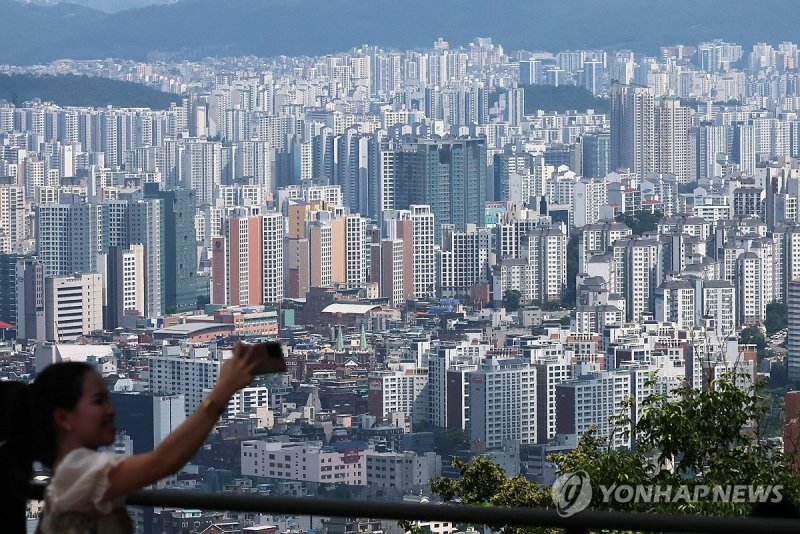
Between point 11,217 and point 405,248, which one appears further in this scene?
point 11,217

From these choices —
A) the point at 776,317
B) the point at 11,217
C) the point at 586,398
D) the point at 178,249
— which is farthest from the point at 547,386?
the point at 11,217

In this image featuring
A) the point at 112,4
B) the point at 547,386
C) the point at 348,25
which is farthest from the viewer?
the point at 112,4

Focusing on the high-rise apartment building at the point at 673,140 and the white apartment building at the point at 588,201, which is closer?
the white apartment building at the point at 588,201

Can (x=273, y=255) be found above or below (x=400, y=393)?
above

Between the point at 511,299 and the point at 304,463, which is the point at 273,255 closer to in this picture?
the point at 511,299

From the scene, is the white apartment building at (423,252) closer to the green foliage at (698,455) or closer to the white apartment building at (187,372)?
the white apartment building at (187,372)

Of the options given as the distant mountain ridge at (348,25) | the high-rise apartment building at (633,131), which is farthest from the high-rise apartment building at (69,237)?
the distant mountain ridge at (348,25)
